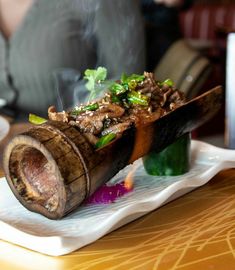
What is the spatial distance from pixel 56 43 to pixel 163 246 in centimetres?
182

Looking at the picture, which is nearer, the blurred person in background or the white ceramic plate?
the white ceramic plate

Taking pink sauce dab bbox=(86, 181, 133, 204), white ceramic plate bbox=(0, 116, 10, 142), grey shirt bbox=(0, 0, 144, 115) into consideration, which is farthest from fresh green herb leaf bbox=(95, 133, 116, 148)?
grey shirt bbox=(0, 0, 144, 115)

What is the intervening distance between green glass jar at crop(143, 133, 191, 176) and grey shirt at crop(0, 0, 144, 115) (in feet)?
4.77

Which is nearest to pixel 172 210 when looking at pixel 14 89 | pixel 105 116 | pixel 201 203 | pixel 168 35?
pixel 201 203

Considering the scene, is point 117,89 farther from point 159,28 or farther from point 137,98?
point 159,28

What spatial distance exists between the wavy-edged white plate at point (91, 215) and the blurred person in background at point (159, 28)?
6.68 ft

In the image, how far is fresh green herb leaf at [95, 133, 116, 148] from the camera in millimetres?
961

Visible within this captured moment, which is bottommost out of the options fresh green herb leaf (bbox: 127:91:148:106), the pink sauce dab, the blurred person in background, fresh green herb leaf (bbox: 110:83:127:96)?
the blurred person in background

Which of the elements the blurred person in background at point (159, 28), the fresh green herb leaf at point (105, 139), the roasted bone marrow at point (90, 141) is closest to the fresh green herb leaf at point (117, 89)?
the roasted bone marrow at point (90, 141)

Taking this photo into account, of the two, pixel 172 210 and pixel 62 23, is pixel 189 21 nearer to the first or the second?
pixel 62 23

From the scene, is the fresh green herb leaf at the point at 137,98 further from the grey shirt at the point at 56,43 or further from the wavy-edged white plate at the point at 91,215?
the grey shirt at the point at 56,43

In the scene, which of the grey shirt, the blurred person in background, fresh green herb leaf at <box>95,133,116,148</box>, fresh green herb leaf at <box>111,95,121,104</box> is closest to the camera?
fresh green herb leaf at <box>95,133,116,148</box>

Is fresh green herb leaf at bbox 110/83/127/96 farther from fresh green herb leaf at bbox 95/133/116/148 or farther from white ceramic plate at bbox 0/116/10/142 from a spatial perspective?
white ceramic plate at bbox 0/116/10/142

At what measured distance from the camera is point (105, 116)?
39.9 inches
